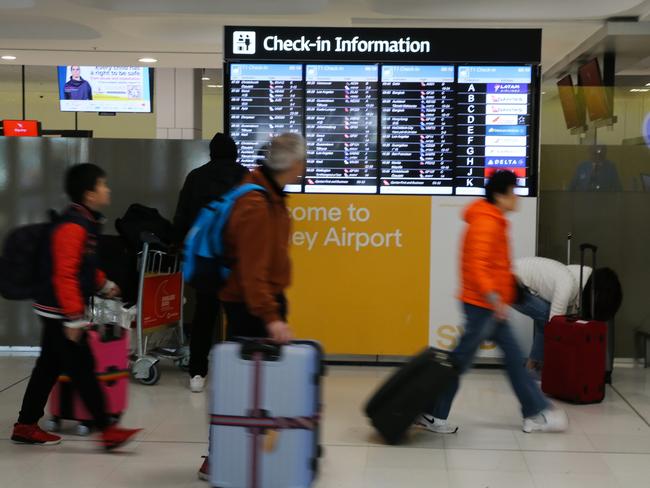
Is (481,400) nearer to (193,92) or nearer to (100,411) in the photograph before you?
(100,411)

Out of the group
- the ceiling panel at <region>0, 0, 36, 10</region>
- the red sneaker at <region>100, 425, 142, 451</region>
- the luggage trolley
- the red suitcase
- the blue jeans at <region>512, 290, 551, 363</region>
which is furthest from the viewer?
the ceiling panel at <region>0, 0, 36, 10</region>

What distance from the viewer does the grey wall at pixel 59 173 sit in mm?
7258

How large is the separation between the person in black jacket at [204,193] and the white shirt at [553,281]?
220 centimetres

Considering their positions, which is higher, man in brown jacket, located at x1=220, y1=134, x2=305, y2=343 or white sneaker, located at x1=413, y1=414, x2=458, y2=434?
man in brown jacket, located at x1=220, y1=134, x2=305, y2=343

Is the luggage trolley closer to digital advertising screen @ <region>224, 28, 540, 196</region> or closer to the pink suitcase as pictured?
digital advertising screen @ <region>224, 28, 540, 196</region>

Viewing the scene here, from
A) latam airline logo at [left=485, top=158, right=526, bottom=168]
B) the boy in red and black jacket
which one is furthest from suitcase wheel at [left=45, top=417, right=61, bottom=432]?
latam airline logo at [left=485, top=158, right=526, bottom=168]

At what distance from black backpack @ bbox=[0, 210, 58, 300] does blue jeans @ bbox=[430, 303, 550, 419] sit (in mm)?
2217

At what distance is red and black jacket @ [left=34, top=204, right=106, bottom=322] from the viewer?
4066 mm

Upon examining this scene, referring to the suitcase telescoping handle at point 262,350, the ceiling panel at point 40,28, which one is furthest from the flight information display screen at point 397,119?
the suitcase telescoping handle at point 262,350

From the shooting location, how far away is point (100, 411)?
4.25 m

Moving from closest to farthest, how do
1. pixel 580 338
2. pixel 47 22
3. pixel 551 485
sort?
pixel 551 485
pixel 580 338
pixel 47 22

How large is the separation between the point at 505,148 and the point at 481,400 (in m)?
1.97

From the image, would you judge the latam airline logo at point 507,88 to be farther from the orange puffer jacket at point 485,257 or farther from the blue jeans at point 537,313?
the orange puffer jacket at point 485,257

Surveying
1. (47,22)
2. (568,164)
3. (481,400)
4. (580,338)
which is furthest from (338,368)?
(47,22)
